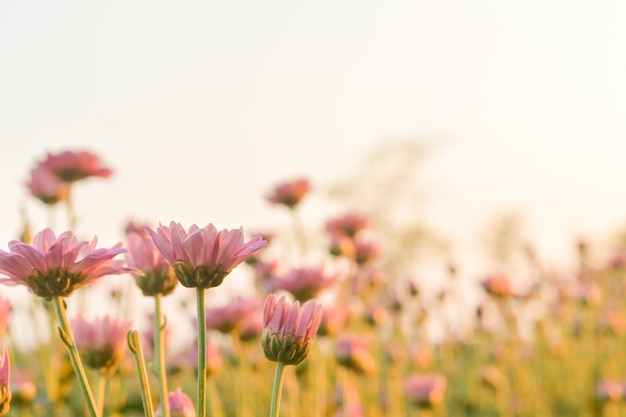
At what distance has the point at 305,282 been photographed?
1896mm

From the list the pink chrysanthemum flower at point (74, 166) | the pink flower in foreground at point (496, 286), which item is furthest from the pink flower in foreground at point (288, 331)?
the pink flower in foreground at point (496, 286)

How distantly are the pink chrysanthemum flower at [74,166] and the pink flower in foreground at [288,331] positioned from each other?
1420mm

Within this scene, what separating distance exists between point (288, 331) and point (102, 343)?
16.3 inches

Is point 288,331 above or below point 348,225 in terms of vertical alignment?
below

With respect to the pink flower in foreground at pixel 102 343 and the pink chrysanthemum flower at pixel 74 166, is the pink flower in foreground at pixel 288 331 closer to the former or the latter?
the pink flower in foreground at pixel 102 343

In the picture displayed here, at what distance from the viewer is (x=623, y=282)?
19.4ft

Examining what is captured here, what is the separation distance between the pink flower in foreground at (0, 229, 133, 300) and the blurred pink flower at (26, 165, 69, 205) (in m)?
1.32

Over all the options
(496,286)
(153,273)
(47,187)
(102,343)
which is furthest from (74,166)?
(496,286)

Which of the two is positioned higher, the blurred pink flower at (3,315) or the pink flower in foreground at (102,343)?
the blurred pink flower at (3,315)

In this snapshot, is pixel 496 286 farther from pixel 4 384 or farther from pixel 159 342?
pixel 4 384

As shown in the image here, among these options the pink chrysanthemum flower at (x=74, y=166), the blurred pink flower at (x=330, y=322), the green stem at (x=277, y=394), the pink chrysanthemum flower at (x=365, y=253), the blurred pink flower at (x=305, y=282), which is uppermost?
the pink chrysanthemum flower at (x=74, y=166)

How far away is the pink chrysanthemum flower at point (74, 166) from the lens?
7.11 ft

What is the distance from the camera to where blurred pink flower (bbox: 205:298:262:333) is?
188 cm

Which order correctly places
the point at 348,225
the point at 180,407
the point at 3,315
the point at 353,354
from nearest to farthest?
the point at 180,407, the point at 3,315, the point at 353,354, the point at 348,225
